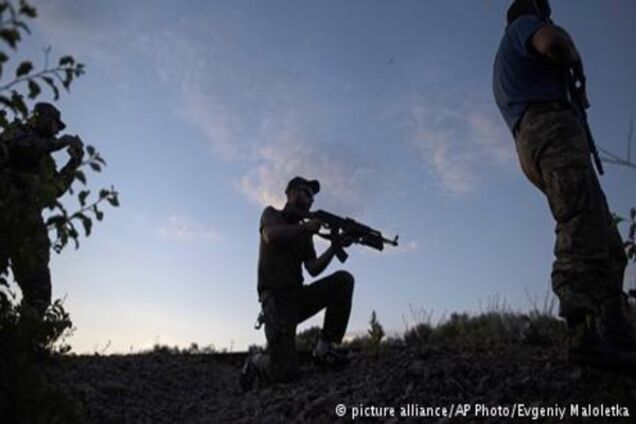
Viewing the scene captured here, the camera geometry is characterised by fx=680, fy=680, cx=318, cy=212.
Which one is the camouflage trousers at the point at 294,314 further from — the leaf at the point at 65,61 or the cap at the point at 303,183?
the leaf at the point at 65,61

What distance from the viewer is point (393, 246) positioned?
328 inches

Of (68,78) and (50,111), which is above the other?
(50,111)

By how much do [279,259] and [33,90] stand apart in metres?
5.16

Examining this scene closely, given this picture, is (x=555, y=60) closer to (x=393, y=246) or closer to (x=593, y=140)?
(x=593, y=140)

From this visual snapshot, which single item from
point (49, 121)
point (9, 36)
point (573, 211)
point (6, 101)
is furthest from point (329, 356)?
point (9, 36)

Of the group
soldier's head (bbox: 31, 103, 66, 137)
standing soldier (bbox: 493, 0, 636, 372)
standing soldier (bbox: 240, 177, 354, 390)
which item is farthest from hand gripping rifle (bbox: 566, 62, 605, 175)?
soldier's head (bbox: 31, 103, 66, 137)

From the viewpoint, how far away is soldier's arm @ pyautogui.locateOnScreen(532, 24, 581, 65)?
4.99 metres

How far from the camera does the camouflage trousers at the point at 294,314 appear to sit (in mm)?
7461

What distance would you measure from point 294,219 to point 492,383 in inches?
138

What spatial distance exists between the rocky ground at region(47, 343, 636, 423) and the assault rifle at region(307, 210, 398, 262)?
1254 millimetres

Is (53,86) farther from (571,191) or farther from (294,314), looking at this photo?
(294,314)

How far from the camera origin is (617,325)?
198 inches

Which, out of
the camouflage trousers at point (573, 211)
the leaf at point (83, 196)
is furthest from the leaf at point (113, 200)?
the camouflage trousers at point (573, 211)

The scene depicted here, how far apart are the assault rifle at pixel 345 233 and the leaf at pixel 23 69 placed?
5.22m
